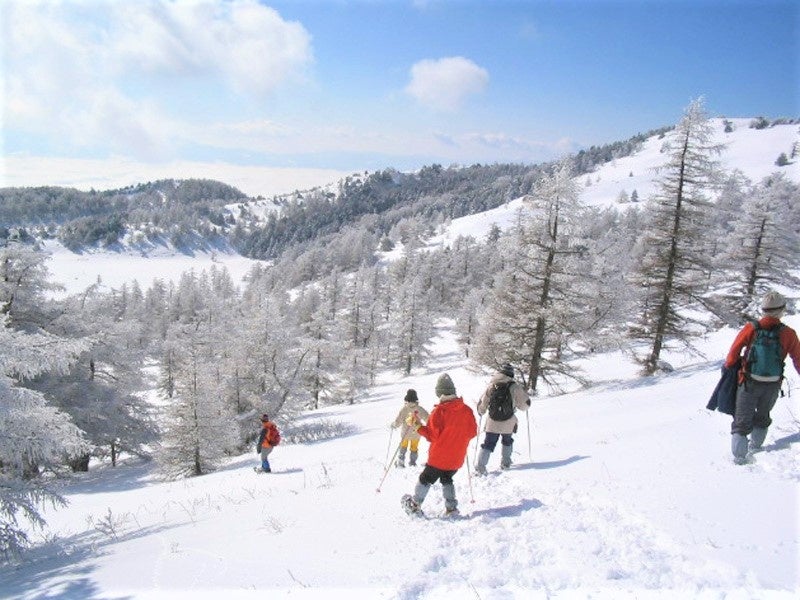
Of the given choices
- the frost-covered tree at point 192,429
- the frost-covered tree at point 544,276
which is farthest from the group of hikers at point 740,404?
the frost-covered tree at point 192,429

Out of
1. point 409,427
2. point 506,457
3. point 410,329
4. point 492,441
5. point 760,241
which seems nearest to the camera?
point 492,441

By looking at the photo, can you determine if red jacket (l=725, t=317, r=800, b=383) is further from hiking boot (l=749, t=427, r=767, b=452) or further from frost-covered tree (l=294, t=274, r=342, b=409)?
frost-covered tree (l=294, t=274, r=342, b=409)

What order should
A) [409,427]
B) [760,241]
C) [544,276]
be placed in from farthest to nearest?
[760,241] → [544,276] → [409,427]

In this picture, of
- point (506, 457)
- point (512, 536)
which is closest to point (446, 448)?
point (512, 536)

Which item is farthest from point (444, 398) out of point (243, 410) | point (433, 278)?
point (433, 278)

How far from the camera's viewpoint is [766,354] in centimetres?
696

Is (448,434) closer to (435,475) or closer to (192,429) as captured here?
(435,475)

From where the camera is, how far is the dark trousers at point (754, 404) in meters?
7.03

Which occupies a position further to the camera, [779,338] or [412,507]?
[779,338]

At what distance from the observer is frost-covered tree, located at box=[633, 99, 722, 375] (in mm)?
19438

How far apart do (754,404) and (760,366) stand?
592 millimetres

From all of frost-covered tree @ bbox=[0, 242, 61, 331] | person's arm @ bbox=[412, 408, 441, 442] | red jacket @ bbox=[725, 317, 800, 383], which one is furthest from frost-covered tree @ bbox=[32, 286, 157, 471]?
red jacket @ bbox=[725, 317, 800, 383]

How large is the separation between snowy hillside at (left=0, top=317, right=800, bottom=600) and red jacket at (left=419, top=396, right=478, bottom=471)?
0.69 meters

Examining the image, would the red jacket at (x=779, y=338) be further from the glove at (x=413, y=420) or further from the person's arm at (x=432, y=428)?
the glove at (x=413, y=420)
